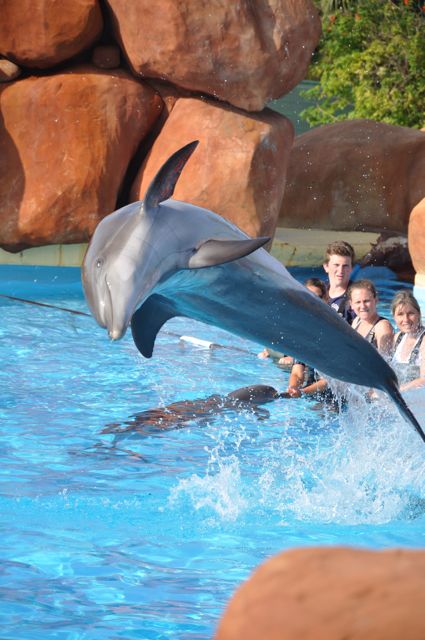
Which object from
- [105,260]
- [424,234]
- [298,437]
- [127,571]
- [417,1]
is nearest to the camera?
[105,260]

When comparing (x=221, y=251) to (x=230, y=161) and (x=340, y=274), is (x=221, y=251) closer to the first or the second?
(x=340, y=274)

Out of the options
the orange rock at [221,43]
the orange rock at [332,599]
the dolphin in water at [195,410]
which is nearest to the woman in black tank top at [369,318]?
the dolphin in water at [195,410]

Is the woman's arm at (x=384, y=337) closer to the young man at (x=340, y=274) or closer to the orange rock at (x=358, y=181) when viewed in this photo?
the young man at (x=340, y=274)

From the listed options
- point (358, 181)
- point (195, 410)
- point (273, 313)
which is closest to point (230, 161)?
point (358, 181)

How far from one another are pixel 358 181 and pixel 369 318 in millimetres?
7704

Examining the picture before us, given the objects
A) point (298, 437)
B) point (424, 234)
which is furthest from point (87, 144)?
point (298, 437)

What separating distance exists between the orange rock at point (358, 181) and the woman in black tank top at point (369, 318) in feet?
23.9

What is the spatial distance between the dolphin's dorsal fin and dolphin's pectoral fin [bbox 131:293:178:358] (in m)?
0.48

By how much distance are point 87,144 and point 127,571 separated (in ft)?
24.1

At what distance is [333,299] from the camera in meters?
6.56

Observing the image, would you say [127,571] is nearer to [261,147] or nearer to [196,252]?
[196,252]

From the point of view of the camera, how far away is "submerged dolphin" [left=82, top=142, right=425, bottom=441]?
3.46m

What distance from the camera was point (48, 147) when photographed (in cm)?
1084

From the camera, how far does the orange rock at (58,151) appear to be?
35.5 ft
